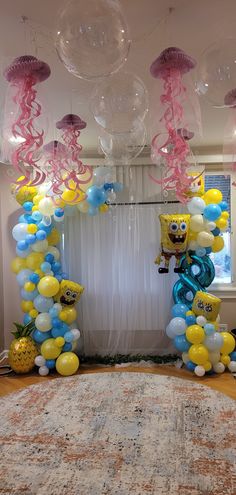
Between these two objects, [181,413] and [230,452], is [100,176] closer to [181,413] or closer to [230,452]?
[181,413]

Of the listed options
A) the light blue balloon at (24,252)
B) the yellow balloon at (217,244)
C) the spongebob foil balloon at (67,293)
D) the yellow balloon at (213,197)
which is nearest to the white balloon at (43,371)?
the spongebob foil balloon at (67,293)

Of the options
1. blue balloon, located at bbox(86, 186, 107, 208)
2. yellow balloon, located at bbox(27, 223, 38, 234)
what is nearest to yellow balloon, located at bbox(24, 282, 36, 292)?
yellow balloon, located at bbox(27, 223, 38, 234)

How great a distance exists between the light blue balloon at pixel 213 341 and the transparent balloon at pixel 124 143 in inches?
77.5

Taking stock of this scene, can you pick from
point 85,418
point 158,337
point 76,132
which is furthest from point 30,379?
point 76,132

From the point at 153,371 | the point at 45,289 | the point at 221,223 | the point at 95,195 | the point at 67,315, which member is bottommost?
the point at 153,371

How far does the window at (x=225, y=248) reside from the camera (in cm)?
431

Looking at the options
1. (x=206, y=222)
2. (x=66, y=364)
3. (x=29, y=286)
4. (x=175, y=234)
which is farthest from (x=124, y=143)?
(x=66, y=364)

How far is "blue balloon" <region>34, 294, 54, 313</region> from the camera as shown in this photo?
3629 mm

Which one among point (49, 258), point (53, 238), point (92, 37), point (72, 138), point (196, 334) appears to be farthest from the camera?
point (53, 238)

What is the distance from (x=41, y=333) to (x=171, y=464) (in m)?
2.42

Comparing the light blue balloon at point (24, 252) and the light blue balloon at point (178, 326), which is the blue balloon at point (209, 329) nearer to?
the light blue balloon at point (178, 326)

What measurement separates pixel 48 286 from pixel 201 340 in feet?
4.77

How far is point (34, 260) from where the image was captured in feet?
12.2

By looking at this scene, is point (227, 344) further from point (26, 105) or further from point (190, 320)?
point (26, 105)
